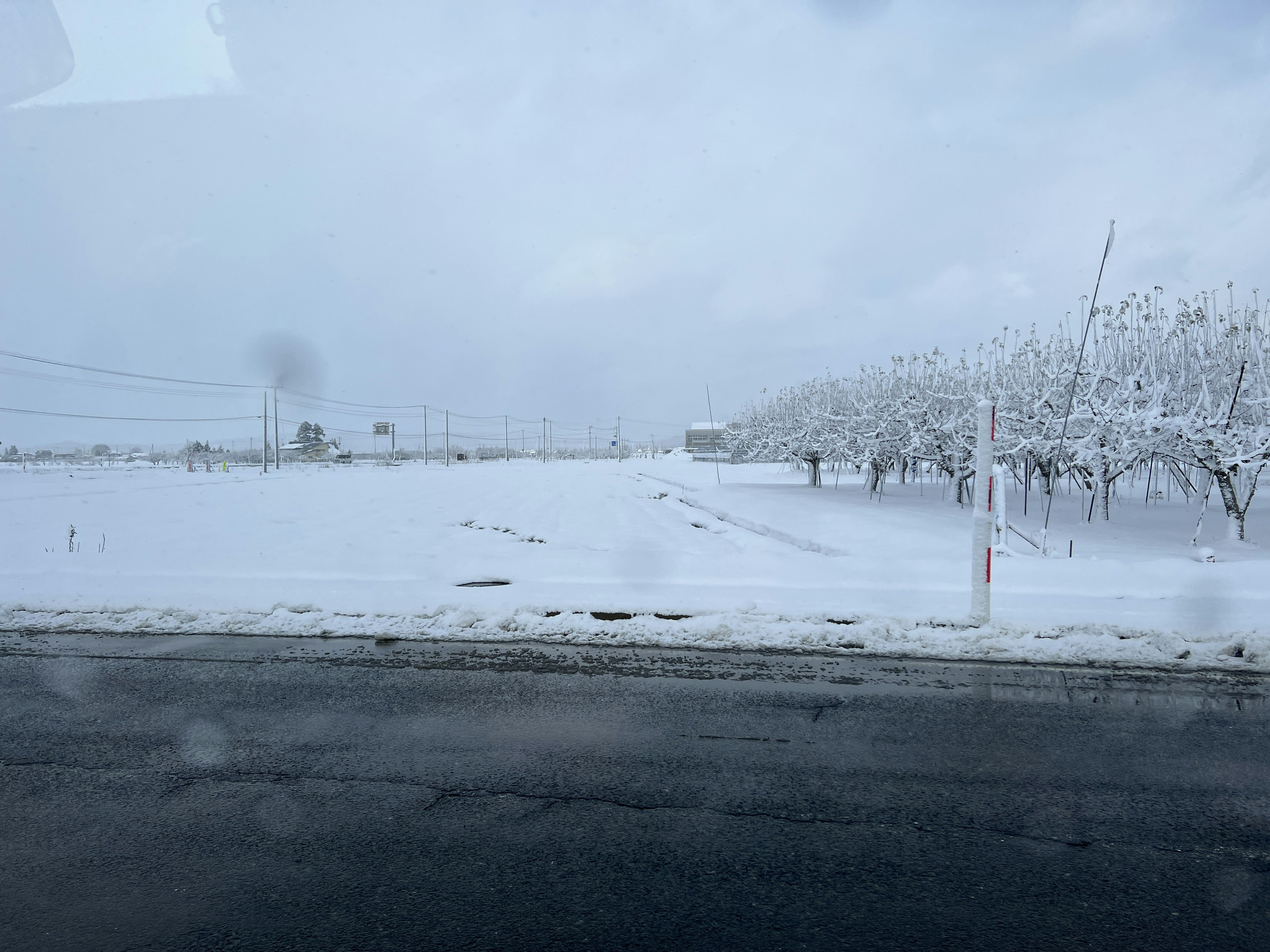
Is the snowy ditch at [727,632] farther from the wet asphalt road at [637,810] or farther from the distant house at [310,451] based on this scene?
the distant house at [310,451]

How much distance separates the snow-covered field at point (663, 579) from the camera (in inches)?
265

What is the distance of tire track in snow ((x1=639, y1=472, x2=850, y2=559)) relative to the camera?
45.1 feet

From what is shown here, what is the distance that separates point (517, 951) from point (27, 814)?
Answer: 9.09 feet

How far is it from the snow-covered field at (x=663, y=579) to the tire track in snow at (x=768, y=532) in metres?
0.10

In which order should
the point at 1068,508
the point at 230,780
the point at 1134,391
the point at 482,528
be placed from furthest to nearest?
the point at 1068,508 < the point at 482,528 < the point at 1134,391 < the point at 230,780

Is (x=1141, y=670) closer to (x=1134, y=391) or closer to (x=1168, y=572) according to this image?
(x=1168, y=572)

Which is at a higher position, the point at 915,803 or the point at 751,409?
the point at 751,409

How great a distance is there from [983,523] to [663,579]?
4583 millimetres

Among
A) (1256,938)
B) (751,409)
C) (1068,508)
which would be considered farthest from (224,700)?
(751,409)

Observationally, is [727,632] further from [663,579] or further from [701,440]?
[701,440]

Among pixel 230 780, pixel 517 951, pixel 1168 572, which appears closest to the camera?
pixel 517 951

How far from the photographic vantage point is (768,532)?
57.9 ft

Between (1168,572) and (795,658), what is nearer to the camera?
(795,658)

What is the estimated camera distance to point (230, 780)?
3834 mm
